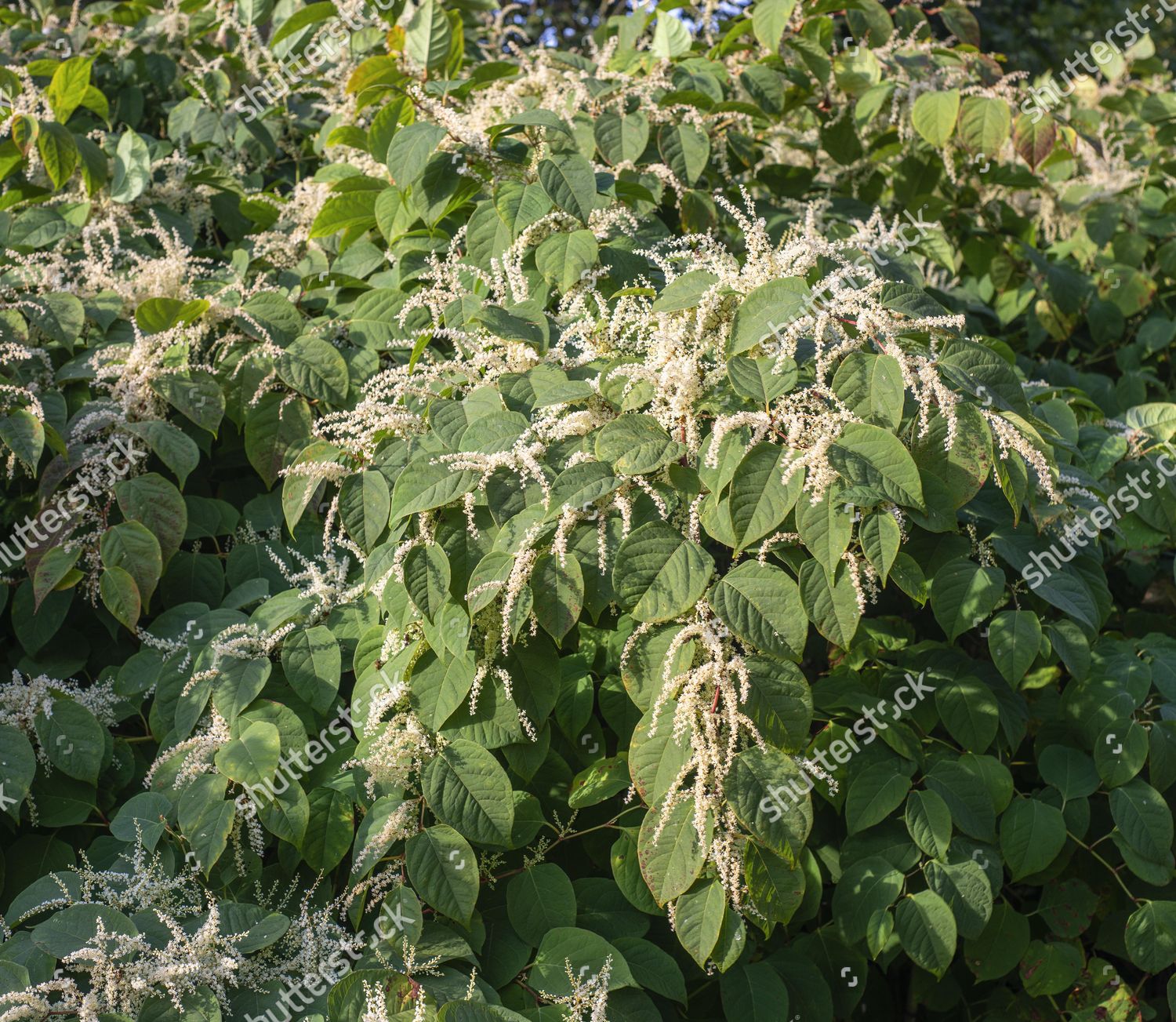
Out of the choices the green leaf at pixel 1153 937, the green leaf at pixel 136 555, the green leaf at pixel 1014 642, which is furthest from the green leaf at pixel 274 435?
the green leaf at pixel 1153 937

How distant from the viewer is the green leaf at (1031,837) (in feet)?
7.83

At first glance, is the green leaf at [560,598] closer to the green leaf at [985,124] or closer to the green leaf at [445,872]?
the green leaf at [445,872]

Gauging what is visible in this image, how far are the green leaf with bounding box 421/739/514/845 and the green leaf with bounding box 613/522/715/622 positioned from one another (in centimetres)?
41

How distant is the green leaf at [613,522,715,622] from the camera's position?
6.51 feet

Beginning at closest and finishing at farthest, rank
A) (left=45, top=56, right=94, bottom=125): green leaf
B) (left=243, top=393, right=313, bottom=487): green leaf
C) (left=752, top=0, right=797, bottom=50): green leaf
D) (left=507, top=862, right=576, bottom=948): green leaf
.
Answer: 1. (left=507, top=862, right=576, bottom=948): green leaf
2. (left=243, top=393, right=313, bottom=487): green leaf
3. (left=45, top=56, right=94, bottom=125): green leaf
4. (left=752, top=0, right=797, bottom=50): green leaf

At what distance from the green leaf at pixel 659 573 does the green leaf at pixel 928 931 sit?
0.79 metres

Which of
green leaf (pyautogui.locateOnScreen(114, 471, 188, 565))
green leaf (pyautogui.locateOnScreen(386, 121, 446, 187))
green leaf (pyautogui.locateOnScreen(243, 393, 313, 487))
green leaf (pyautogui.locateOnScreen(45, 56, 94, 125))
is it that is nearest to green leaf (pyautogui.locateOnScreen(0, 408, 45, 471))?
green leaf (pyautogui.locateOnScreen(114, 471, 188, 565))

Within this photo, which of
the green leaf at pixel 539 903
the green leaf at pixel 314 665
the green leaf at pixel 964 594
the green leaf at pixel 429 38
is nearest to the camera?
the green leaf at pixel 539 903

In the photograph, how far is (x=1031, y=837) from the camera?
2398 mm

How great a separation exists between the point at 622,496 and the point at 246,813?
95 centimetres

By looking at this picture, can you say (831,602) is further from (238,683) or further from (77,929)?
(77,929)

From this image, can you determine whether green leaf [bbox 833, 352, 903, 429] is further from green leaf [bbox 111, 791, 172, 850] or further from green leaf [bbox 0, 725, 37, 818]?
green leaf [bbox 0, 725, 37, 818]

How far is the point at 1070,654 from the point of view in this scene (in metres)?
2.42

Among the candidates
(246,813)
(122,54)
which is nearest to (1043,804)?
(246,813)
